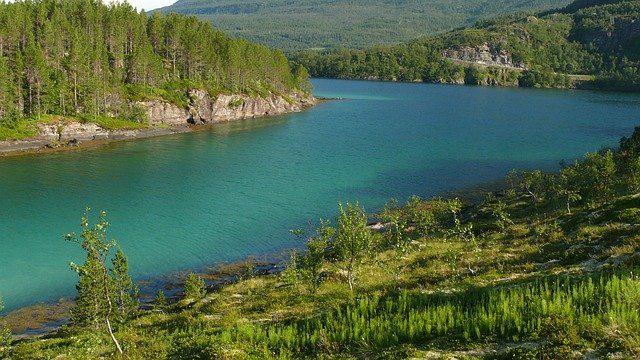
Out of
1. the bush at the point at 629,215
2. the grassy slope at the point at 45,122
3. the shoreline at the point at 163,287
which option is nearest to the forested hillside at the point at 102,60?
the grassy slope at the point at 45,122

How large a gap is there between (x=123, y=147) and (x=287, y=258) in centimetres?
7922

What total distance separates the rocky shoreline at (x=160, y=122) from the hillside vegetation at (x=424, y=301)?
84.0 meters

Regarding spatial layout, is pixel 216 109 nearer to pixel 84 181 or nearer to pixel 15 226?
pixel 84 181

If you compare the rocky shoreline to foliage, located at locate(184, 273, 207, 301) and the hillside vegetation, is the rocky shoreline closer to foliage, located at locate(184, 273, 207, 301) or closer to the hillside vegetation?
the hillside vegetation

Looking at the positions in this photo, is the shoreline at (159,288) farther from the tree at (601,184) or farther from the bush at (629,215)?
the tree at (601,184)

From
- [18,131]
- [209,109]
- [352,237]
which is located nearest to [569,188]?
[352,237]

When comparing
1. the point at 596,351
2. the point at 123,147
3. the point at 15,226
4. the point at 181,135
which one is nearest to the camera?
the point at 596,351

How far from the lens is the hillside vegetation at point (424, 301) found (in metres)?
14.0

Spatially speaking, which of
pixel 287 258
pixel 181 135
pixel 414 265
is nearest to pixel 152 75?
pixel 181 135

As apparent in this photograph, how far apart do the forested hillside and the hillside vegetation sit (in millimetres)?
101040

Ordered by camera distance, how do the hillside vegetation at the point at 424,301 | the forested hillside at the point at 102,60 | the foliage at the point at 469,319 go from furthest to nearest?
1. the forested hillside at the point at 102,60
2. the hillside vegetation at the point at 424,301
3. the foliage at the point at 469,319

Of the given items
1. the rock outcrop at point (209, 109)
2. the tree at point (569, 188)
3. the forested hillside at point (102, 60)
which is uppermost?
the forested hillside at point (102, 60)

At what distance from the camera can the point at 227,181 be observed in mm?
94562

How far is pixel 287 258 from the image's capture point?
58906 mm
